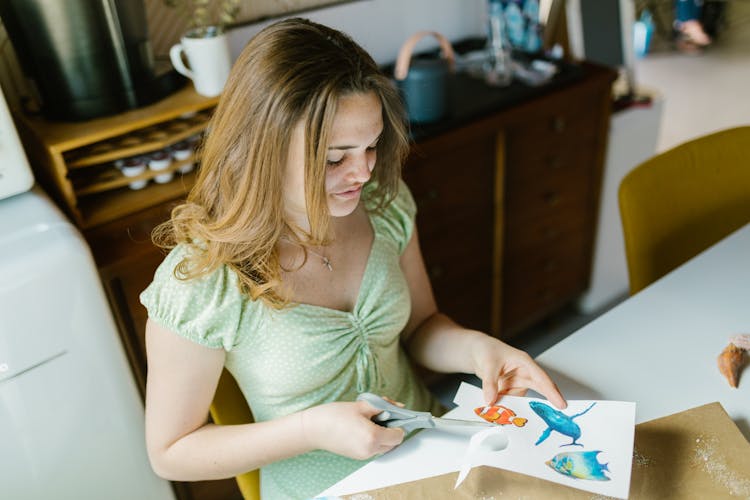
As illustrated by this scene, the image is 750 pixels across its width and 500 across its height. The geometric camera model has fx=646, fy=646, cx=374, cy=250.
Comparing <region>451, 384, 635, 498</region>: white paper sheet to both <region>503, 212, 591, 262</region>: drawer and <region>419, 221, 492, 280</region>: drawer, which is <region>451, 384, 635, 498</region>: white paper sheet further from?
<region>503, 212, 591, 262</region>: drawer

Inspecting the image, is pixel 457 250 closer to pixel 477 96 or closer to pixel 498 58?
pixel 477 96

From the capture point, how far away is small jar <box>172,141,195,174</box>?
4.25 feet

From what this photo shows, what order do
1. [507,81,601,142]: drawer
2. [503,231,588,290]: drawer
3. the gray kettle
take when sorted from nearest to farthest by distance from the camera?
the gray kettle, [507,81,601,142]: drawer, [503,231,588,290]: drawer

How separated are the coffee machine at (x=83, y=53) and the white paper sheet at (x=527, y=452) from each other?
0.86 metres

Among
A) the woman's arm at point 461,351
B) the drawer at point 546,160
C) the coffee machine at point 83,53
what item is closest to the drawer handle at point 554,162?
the drawer at point 546,160

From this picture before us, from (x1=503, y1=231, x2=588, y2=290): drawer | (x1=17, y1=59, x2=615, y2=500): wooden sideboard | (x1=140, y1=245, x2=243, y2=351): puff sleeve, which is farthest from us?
(x1=503, y1=231, x2=588, y2=290): drawer

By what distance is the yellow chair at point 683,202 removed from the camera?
126 centimetres

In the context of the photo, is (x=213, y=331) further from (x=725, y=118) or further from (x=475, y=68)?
(x=725, y=118)

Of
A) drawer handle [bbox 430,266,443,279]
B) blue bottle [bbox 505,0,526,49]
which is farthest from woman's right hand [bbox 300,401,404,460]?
blue bottle [bbox 505,0,526,49]

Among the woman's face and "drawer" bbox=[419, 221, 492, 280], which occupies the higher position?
the woman's face

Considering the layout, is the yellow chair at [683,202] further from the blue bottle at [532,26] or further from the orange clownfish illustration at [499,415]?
the blue bottle at [532,26]

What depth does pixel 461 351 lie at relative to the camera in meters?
1.06

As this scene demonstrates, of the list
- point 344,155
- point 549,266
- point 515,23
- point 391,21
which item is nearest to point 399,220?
point 344,155

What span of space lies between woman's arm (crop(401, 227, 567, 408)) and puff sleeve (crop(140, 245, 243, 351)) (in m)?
0.36
